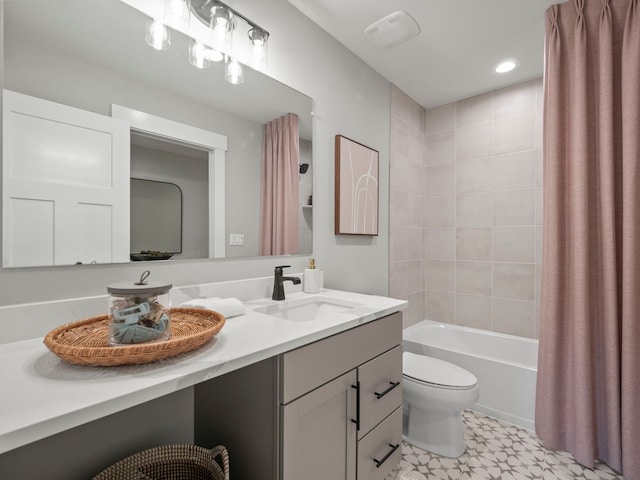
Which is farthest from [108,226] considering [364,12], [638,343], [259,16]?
[638,343]

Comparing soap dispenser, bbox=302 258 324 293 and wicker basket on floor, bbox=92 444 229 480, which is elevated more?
soap dispenser, bbox=302 258 324 293

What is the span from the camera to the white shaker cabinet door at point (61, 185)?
2.93 feet

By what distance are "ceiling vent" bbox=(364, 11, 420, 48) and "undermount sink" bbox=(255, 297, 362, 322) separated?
156cm

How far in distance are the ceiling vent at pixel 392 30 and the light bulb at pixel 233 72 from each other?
888mm

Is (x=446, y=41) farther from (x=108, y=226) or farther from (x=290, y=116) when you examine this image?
(x=108, y=226)

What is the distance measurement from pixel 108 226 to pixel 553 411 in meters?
2.33

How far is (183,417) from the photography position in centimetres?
126

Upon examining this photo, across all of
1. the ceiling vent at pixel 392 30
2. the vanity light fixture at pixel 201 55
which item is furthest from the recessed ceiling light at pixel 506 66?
the vanity light fixture at pixel 201 55

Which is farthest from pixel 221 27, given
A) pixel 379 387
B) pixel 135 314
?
pixel 379 387

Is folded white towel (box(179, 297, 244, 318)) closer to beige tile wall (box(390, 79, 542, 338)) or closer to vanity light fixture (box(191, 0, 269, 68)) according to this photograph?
vanity light fixture (box(191, 0, 269, 68))

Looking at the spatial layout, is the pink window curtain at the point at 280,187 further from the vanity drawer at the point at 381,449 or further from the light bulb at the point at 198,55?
the vanity drawer at the point at 381,449

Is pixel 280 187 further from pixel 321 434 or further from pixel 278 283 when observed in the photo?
pixel 321 434

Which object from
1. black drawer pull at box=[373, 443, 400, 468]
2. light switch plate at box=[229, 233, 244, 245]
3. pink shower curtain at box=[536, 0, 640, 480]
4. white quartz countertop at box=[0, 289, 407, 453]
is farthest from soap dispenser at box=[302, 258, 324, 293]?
pink shower curtain at box=[536, 0, 640, 480]

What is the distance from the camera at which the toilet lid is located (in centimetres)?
169
